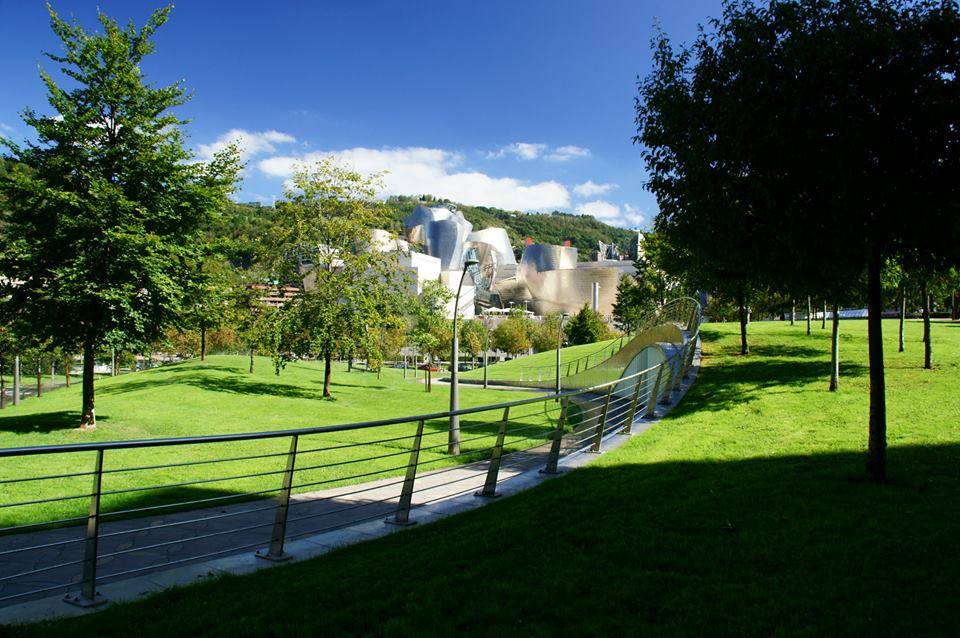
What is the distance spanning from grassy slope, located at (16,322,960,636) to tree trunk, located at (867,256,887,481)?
0.90 feet

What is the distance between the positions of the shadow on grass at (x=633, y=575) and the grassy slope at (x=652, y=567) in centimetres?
2

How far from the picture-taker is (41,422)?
1811 centimetres

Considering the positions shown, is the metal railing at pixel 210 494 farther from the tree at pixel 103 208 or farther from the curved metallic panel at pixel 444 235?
the curved metallic panel at pixel 444 235

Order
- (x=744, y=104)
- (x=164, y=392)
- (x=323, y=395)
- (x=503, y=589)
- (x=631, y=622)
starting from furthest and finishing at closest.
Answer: (x=323, y=395) → (x=164, y=392) → (x=744, y=104) → (x=503, y=589) → (x=631, y=622)

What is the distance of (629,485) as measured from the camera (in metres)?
7.29

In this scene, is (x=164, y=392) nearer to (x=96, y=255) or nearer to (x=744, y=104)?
(x=96, y=255)

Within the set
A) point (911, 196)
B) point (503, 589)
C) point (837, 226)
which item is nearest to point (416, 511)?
point (503, 589)

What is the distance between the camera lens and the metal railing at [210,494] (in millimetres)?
4383

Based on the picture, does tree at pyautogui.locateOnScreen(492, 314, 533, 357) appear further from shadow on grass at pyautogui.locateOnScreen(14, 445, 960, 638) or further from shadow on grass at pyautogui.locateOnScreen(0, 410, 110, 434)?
shadow on grass at pyautogui.locateOnScreen(14, 445, 960, 638)

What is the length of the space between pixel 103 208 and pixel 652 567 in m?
15.9

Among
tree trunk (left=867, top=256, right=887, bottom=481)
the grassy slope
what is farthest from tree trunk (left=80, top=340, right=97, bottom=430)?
tree trunk (left=867, top=256, right=887, bottom=481)

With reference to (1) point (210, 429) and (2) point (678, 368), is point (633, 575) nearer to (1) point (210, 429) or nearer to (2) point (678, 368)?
(2) point (678, 368)

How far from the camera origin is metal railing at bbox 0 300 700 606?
438cm

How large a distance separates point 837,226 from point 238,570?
7.09 metres
